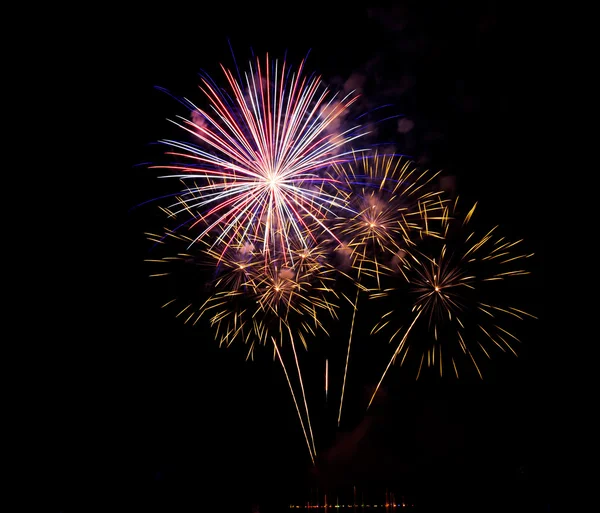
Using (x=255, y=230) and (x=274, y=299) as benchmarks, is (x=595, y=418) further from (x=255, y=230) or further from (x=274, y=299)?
(x=255, y=230)

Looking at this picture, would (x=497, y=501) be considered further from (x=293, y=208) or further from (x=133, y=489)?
(x=293, y=208)

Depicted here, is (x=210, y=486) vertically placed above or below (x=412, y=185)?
below

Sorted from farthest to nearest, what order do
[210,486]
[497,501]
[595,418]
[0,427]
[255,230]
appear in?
[497,501] → [210,486] → [595,418] → [0,427] → [255,230]

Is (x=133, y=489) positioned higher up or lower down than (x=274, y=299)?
lower down

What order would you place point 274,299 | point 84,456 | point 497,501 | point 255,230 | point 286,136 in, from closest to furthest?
point 286,136 → point 255,230 → point 274,299 → point 84,456 → point 497,501

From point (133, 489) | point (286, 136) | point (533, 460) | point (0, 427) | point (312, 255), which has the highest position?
point (286, 136)

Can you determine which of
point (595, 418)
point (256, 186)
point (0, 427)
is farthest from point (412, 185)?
point (595, 418)

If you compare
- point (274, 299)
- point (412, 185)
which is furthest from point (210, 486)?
point (412, 185)

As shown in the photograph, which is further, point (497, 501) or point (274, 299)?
point (497, 501)

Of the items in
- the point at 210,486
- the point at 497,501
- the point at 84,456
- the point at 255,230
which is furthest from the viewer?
the point at 497,501
